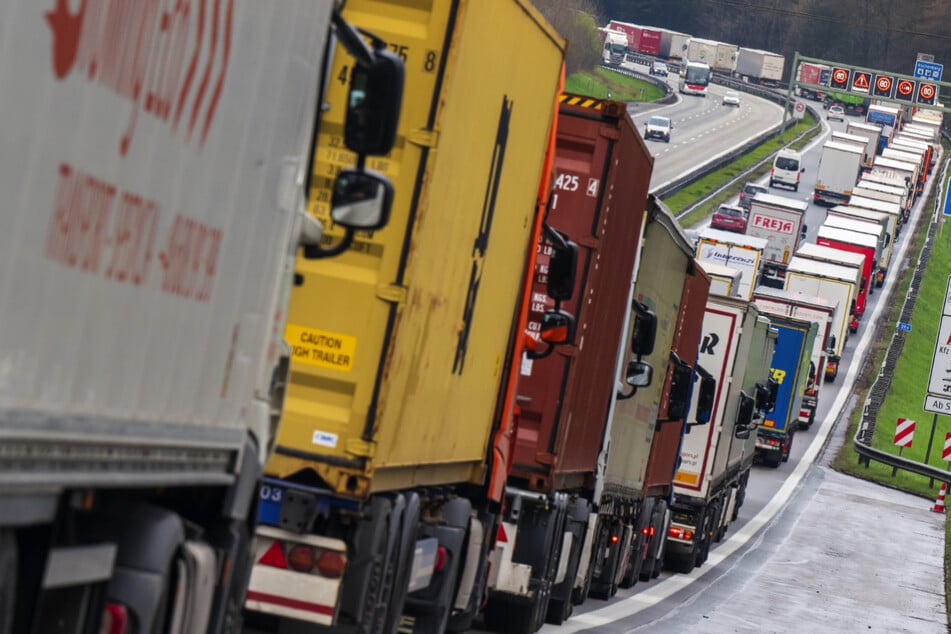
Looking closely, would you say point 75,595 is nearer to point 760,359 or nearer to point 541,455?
point 541,455

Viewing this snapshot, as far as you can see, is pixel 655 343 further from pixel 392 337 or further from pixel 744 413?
pixel 392 337

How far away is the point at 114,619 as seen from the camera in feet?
19.7

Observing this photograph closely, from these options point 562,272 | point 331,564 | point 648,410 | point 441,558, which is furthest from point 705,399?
point 331,564

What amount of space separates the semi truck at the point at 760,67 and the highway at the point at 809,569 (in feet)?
326

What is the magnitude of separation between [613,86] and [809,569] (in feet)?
363

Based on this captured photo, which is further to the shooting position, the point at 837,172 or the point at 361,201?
the point at 837,172

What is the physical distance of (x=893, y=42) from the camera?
19750 centimetres

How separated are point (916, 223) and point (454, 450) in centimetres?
10465

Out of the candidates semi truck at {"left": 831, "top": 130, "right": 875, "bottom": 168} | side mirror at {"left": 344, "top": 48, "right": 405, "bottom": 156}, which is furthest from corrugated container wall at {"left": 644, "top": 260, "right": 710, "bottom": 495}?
semi truck at {"left": 831, "top": 130, "right": 875, "bottom": 168}

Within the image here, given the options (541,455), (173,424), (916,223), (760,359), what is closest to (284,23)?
(173,424)

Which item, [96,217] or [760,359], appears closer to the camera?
[96,217]

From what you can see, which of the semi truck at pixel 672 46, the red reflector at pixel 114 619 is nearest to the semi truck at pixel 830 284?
the red reflector at pixel 114 619

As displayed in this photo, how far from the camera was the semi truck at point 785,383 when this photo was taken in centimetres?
4547

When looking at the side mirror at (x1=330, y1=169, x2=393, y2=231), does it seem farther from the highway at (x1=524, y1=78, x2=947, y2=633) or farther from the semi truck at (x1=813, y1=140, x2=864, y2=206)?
the semi truck at (x1=813, y1=140, x2=864, y2=206)
